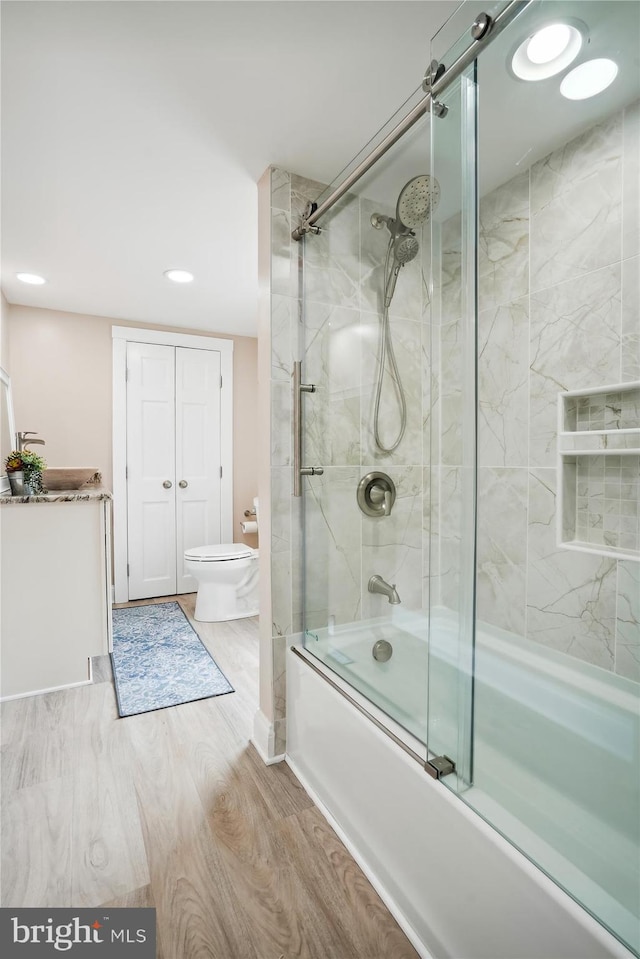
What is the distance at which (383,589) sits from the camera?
1676 mm

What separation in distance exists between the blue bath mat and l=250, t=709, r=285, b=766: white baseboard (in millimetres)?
487

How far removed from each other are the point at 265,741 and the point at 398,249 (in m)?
1.86

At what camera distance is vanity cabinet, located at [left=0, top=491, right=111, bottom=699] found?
2.36 meters

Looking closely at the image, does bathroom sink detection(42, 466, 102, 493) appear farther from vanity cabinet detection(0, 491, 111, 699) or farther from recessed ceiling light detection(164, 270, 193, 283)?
recessed ceiling light detection(164, 270, 193, 283)

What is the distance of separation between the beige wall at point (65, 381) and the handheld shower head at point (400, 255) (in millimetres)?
2915

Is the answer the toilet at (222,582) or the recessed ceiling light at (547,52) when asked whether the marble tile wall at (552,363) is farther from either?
the toilet at (222,582)

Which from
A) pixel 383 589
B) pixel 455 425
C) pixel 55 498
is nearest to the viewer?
pixel 455 425

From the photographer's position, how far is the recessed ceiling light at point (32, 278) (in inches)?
117

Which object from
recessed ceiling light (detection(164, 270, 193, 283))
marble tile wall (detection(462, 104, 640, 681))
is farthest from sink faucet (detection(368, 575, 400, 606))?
recessed ceiling light (detection(164, 270, 193, 283))

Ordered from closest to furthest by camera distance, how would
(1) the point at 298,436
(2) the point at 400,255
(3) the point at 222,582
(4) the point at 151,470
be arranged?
1. (2) the point at 400,255
2. (1) the point at 298,436
3. (3) the point at 222,582
4. (4) the point at 151,470

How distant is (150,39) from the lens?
131 cm

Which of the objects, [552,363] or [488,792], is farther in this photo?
[552,363]

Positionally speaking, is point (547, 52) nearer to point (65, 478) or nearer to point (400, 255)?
point (400, 255)

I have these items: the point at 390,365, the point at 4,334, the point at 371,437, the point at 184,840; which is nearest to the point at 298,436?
the point at 371,437
